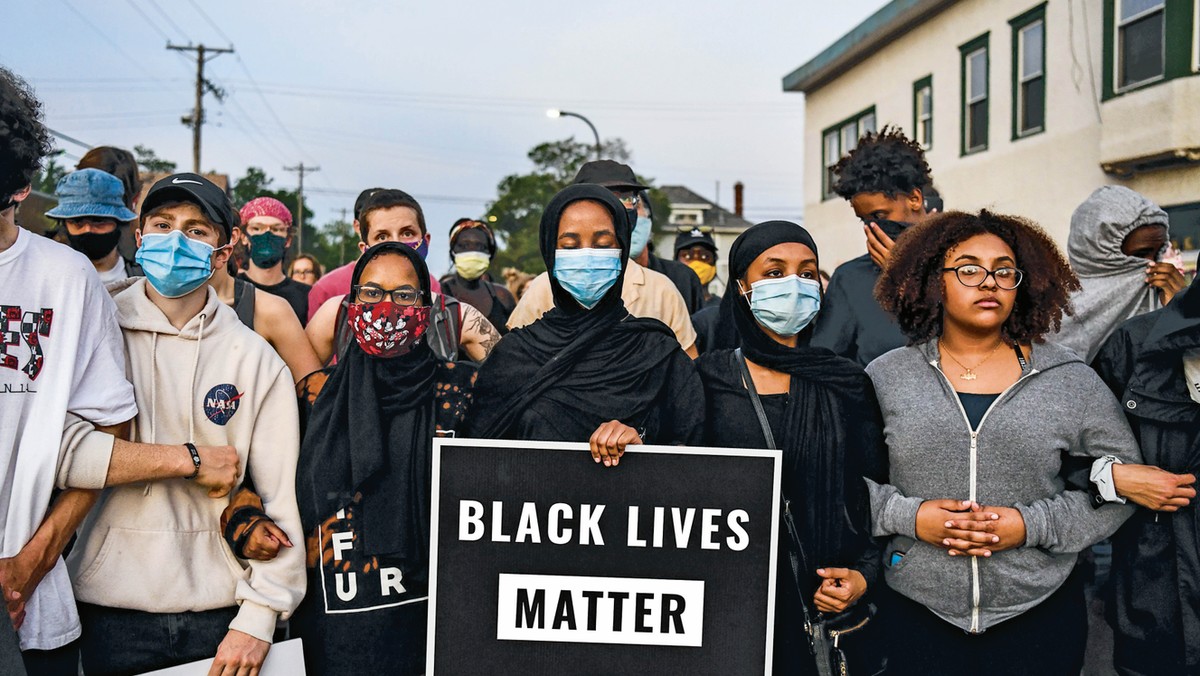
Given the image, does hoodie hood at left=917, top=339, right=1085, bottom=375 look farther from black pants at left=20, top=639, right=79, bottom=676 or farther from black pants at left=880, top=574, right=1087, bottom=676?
black pants at left=20, top=639, right=79, bottom=676

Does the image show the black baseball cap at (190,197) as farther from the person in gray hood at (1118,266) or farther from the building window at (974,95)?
the building window at (974,95)

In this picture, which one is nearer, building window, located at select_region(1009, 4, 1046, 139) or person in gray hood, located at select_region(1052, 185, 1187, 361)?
person in gray hood, located at select_region(1052, 185, 1187, 361)

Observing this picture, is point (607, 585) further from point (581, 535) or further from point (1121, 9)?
point (1121, 9)

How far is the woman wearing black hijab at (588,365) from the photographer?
2975 millimetres

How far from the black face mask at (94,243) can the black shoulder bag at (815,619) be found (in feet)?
9.71

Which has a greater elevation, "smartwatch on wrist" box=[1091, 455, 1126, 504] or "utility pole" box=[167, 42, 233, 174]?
"utility pole" box=[167, 42, 233, 174]

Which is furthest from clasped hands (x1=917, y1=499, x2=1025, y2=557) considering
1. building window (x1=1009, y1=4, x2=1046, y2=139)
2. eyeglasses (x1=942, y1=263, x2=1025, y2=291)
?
building window (x1=1009, y1=4, x2=1046, y2=139)

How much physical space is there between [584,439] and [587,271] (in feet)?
1.75

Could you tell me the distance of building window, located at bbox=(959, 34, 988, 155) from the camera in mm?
17438

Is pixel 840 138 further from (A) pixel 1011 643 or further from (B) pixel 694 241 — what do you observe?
(A) pixel 1011 643

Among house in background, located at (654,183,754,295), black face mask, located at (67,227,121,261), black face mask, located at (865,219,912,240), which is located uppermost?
house in background, located at (654,183,754,295)

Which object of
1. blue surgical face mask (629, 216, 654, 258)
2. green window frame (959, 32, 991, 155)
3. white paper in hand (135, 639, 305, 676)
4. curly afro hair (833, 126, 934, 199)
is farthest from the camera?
green window frame (959, 32, 991, 155)

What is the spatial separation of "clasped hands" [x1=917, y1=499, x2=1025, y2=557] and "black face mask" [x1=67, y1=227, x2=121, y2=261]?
11.6ft

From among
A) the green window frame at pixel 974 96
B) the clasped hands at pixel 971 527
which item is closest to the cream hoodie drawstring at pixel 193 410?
the clasped hands at pixel 971 527
